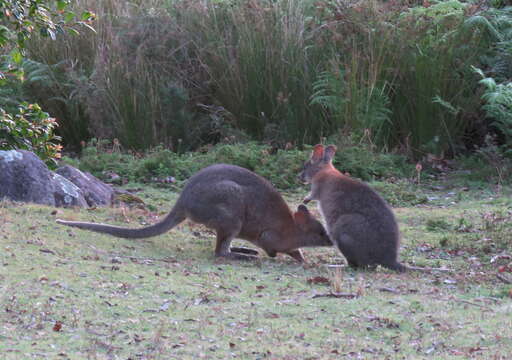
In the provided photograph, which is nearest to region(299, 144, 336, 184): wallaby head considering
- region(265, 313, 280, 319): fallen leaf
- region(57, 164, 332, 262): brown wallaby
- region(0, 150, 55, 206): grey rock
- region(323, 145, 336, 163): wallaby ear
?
region(323, 145, 336, 163): wallaby ear

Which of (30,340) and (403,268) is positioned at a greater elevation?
(30,340)

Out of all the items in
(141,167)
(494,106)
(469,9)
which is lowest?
(141,167)

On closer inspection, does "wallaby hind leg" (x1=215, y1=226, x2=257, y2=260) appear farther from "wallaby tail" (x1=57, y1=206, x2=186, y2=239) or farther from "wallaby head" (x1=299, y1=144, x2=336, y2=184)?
"wallaby head" (x1=299, y1=144, x2=336, y2=184)

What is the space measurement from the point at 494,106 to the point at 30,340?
8634 mm

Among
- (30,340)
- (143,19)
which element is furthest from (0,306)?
(143,19)

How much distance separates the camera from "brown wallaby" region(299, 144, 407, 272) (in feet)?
22.8

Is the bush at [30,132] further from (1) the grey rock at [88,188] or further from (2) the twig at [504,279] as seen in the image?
(2) the twig at [504,279]

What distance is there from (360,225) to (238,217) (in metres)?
1.10

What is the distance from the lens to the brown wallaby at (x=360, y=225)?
696 cm

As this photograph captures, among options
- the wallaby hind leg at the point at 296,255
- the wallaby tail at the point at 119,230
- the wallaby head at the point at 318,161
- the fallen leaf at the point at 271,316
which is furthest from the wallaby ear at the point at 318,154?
the fallen leaf at the point at 271,316

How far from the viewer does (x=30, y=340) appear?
14.8ft

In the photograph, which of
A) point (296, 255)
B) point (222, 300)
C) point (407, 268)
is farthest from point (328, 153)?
point (222, 300)

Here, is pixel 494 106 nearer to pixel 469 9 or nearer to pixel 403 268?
pixel 469 9

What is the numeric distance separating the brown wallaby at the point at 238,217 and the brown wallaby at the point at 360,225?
315mm
